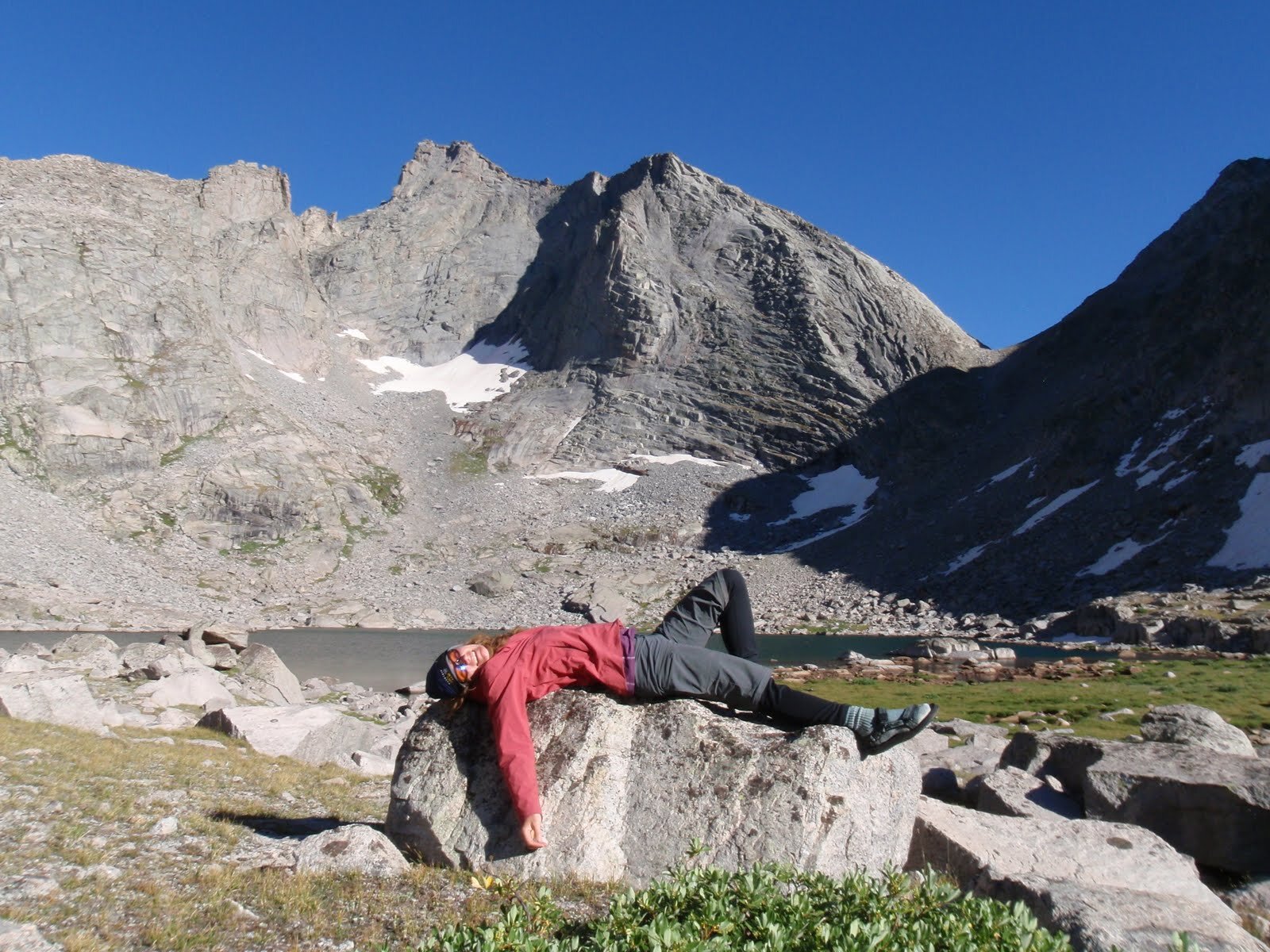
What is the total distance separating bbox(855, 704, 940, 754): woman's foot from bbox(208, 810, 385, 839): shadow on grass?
4.13m

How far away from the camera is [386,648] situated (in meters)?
50.3

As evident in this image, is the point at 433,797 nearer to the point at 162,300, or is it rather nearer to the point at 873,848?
the point at 873,848

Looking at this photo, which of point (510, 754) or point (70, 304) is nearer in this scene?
point (510, 754)

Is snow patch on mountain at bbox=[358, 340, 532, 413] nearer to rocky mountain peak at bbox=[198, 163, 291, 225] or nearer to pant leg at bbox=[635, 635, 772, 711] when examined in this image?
rocky mountain peak at bbox=[198, 163, 291, 225]

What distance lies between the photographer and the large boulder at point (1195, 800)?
6.62 meters

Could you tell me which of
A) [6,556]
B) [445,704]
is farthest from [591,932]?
[6,556]

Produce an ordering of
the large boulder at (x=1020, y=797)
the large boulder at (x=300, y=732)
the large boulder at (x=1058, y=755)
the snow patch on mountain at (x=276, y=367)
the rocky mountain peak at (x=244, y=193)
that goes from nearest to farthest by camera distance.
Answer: the large boulder at (x=1020, y=797), the large boulder at (x=1058, y=755), the large boulder at (x=300, y=732), the snow patch on mountain at (x=276, y=367), the rocky mountain peak at (x=244, y=193)

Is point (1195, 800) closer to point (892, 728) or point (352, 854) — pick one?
point (892, 728)

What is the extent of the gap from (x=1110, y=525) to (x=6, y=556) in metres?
85.0

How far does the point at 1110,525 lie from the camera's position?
193 ft

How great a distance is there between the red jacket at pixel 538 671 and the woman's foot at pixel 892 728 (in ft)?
6.13

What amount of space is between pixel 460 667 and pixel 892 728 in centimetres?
329

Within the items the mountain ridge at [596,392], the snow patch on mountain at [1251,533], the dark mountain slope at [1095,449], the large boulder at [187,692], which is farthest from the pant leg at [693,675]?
the mountain ridge at [596,392]

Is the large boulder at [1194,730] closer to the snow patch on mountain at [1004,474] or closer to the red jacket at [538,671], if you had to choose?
the red jacket at [538,671]
